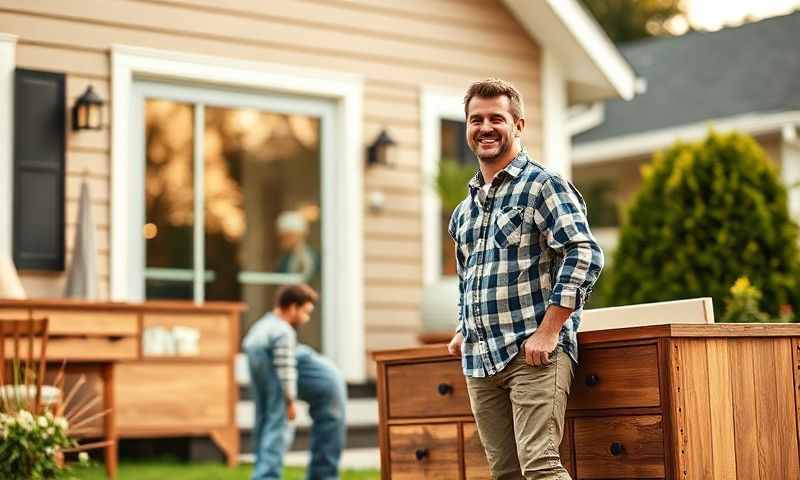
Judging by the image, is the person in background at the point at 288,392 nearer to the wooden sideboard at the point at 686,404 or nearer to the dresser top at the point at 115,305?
the dresser top at the point at 115,305

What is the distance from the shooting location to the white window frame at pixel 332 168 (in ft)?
31.3

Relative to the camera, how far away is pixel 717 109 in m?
16.1

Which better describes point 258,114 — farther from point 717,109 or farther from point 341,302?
point 717,109

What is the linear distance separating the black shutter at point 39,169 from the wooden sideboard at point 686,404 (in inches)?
200

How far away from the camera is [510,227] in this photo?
4586 mm

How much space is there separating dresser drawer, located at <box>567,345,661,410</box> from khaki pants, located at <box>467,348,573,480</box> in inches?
6.3

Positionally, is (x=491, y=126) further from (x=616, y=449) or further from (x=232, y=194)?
(x=232, y=194)

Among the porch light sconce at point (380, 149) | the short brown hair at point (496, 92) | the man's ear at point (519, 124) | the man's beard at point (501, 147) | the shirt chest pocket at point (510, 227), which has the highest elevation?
the porch light sconce at point (380, 149)

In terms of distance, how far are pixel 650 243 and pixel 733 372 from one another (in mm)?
6119

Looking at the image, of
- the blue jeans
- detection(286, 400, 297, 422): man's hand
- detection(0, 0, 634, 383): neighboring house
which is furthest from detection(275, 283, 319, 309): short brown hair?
detection(0, 0, 634, 383): neighboring house

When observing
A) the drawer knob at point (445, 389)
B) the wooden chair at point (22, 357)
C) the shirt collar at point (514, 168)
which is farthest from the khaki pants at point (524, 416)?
the wooden chair at point (22, 357)

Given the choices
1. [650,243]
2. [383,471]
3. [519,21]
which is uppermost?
[519,21]

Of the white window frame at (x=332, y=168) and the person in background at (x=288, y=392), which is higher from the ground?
the white window frame at (x=332, y=168)

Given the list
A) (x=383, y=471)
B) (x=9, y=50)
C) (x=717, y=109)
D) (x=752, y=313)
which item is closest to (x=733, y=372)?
(x=383, y=471)
